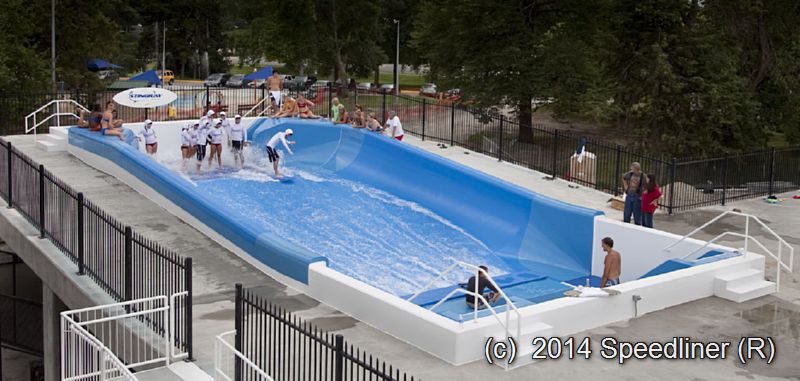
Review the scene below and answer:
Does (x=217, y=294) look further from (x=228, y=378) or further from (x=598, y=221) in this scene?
(x=598, y=221)

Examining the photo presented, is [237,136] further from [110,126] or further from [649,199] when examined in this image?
[649,199]

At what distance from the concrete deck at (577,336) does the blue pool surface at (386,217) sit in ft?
1.83

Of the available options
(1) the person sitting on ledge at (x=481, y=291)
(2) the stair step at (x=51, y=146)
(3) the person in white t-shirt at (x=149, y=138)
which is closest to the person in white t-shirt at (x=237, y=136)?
(3) the person in white t-shirt at (x=149, y=138)

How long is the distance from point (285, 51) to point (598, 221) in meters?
43.4

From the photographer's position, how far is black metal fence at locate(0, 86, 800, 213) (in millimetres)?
24109

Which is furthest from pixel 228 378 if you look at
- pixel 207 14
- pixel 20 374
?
pixel 207 14

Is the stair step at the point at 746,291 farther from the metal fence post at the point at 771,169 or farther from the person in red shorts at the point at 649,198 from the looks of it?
the metal fence post at the point at 771,169

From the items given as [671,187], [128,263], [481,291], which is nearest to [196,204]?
[128,263]

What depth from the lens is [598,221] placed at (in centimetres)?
2033

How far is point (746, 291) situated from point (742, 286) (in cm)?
23

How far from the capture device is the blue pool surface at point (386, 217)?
18844 millimetres

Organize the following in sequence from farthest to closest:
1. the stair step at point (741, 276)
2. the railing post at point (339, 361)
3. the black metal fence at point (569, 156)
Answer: the black metal fence at point (569, 156), the stair step at point (741, 276), the railing post at point (339, 361)

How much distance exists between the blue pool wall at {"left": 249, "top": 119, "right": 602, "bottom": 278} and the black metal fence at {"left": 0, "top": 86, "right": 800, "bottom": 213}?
246 centimetres

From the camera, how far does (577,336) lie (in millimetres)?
14109
